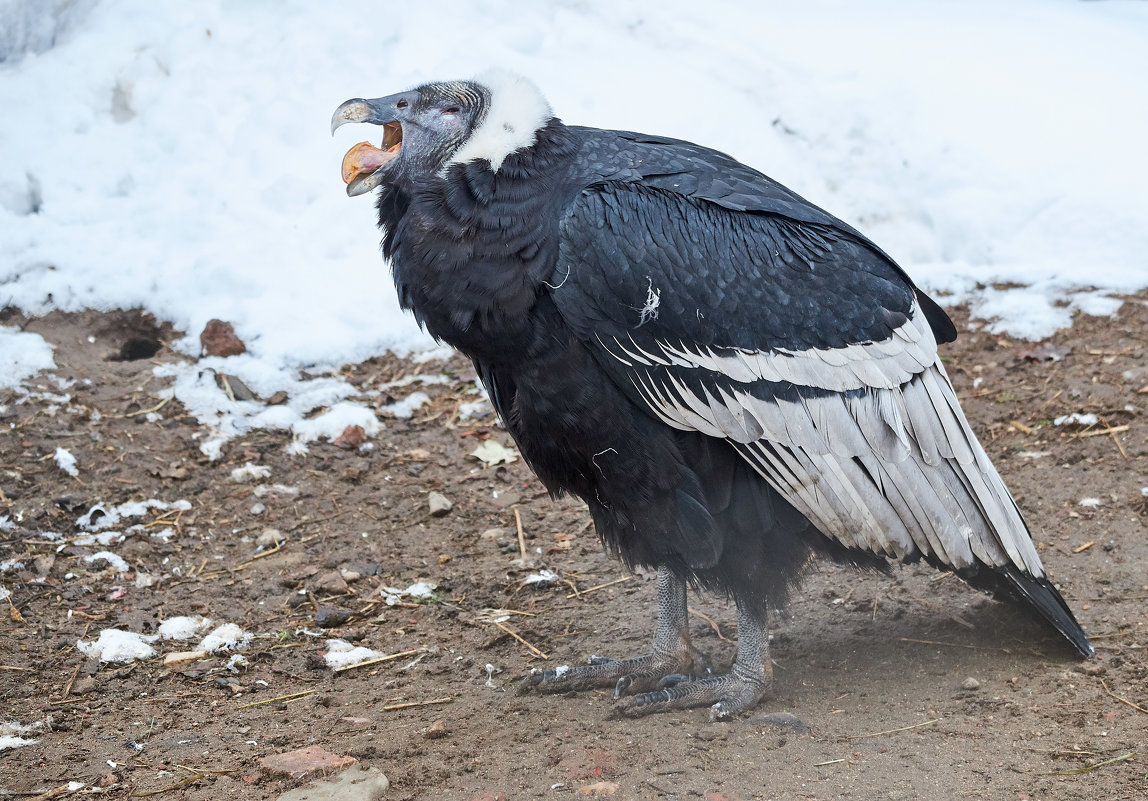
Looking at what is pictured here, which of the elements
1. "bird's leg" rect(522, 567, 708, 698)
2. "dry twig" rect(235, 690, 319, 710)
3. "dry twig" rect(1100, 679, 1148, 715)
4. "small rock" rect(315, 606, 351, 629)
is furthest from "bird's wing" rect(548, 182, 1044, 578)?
"small rock" rect(315, 606, 351, 629)

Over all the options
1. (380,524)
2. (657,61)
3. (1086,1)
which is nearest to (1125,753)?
(380,524)

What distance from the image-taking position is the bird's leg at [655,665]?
4230 millimetres

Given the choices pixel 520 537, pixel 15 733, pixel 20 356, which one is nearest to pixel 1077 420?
pixel 520 537

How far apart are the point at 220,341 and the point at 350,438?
1280 millimetres

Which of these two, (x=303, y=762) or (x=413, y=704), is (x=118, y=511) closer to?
(x=413, y=704)

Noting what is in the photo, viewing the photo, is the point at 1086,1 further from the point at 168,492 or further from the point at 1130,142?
the point at 168,492

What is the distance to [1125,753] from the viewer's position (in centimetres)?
350

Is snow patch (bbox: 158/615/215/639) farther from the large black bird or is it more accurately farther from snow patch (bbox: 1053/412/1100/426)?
snow patch (bbox: 1053/412/1100/426)

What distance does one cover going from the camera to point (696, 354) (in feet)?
12.1

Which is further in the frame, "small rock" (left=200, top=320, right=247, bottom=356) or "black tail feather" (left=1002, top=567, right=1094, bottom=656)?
"small rock" (left=200, top=320, right=247, bottom=356)

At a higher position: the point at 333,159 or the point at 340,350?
the point at 333,159

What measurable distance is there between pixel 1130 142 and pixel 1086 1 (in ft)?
7.28

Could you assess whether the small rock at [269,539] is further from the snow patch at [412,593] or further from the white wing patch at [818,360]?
the white wing patch at [818,360]

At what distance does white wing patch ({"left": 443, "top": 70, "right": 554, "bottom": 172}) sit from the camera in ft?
12.3
